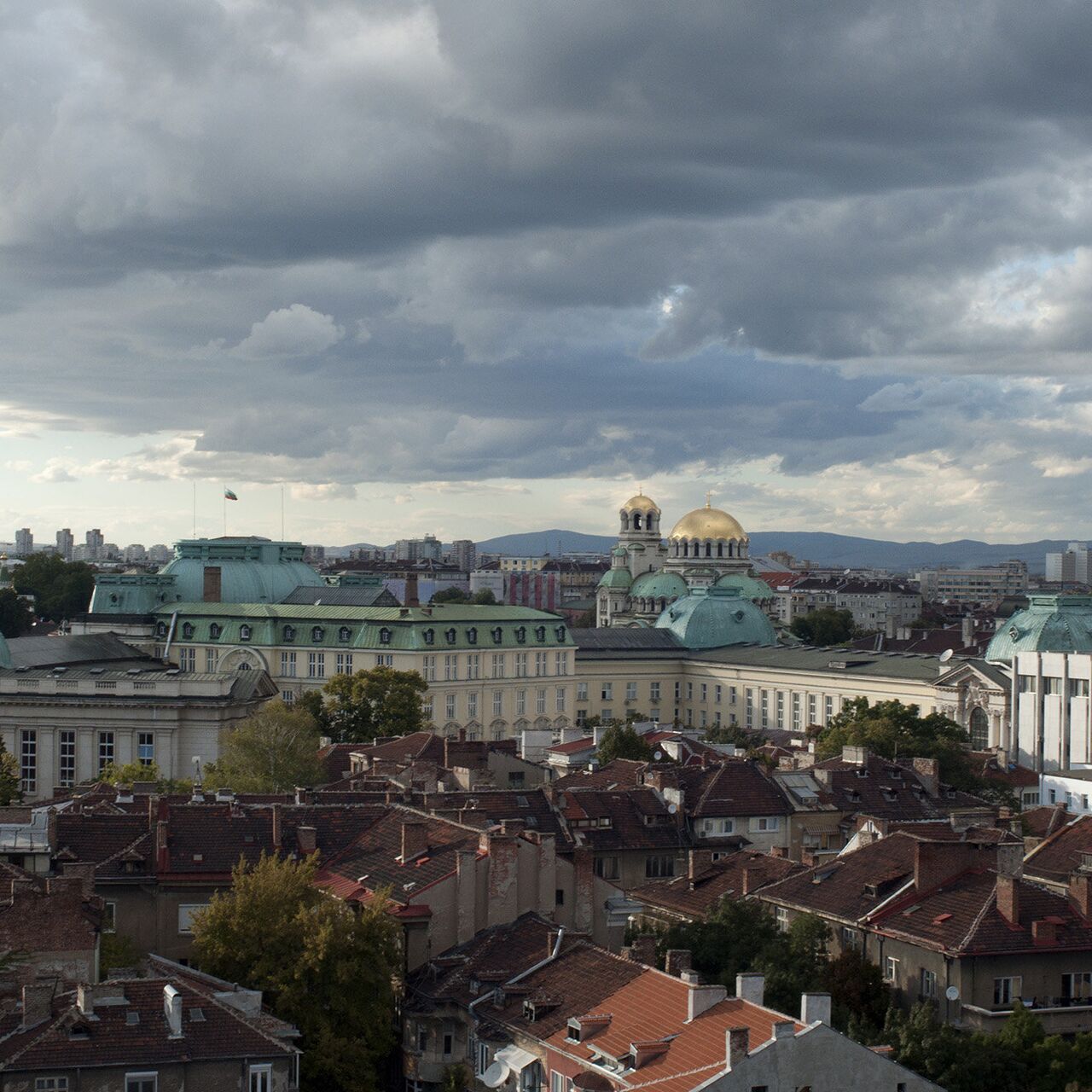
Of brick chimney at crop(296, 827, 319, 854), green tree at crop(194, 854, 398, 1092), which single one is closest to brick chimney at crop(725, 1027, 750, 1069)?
green tree at crop(194, 854, 398, 1092)

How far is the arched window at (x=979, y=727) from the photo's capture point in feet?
492

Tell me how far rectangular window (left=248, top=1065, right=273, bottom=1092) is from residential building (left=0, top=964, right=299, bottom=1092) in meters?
0.02

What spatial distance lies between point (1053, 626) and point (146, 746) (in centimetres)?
5971

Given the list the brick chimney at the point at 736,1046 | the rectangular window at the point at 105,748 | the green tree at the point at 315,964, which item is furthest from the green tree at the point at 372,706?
the brick chimney at the point at 736,1046

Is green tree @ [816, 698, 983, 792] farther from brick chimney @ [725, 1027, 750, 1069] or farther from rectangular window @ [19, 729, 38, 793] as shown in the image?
brick chimney @ [725, 1027, 750, 1069]

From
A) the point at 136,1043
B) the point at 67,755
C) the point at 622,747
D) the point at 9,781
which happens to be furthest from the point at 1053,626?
the point at 136,1043

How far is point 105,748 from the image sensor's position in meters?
122

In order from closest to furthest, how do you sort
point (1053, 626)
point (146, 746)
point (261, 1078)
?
point (261, 1078), point (146, 746), point (1053, 626)

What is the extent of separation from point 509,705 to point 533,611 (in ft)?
29.8

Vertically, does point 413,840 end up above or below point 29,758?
above

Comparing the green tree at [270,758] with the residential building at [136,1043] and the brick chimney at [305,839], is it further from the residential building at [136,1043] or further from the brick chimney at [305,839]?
the residential building at [136,1043]

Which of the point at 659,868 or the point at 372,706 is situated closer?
the point at 659,868

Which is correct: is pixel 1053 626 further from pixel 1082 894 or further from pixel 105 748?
pixel 1082 894

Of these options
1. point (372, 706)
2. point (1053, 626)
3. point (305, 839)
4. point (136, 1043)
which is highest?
point (1053, 626)
